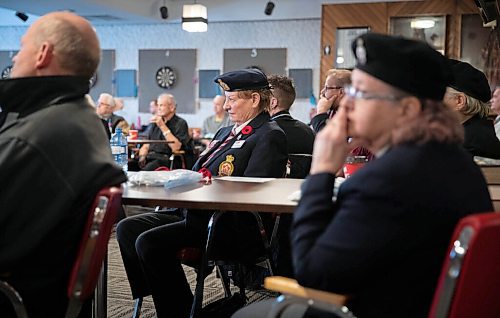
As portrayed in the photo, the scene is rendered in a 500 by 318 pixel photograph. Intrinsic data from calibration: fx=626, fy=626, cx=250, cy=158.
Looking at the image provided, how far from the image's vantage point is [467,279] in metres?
1.32

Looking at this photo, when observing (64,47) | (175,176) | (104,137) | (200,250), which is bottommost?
(200,250)

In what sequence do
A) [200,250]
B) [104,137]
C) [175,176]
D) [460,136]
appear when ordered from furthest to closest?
[200,250] < [175,176] < [104,137] < [460,136]

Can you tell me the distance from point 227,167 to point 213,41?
926 centimetres

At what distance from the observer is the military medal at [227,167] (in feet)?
10.2

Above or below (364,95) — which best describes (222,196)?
below

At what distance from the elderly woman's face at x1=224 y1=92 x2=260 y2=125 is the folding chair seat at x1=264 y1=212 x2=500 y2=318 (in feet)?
6.16

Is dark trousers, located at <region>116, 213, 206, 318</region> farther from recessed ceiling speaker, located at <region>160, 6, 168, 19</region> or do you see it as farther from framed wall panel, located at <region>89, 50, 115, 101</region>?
framed wall panel, located at <region>89, 50, 115, 101</region>

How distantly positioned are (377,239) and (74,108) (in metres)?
1.00

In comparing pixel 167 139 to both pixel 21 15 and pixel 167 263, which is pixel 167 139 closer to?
pixel 167 263

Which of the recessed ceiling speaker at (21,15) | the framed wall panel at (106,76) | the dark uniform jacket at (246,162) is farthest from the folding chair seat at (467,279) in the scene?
the framed wall panel at (106,76)

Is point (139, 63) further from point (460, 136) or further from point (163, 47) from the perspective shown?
point (460, 136)

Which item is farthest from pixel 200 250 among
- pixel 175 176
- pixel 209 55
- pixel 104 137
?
pixel 209 55

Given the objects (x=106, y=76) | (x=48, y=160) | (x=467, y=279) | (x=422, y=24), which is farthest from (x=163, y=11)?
(x=467, y=279)

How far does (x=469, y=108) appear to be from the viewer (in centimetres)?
335
